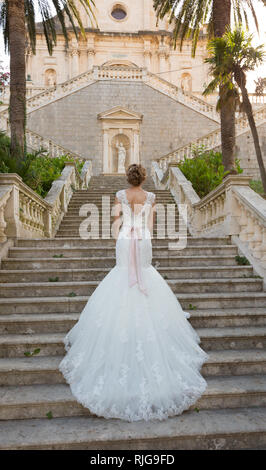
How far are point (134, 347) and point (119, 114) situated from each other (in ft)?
58.5

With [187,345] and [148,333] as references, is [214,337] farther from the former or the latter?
[148,333]

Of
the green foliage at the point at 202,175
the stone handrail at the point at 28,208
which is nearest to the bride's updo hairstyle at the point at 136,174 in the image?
the stone handrail at the point at 28,208

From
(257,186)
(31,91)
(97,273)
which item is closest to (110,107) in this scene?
(31,91)

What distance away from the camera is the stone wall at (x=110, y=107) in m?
19.1

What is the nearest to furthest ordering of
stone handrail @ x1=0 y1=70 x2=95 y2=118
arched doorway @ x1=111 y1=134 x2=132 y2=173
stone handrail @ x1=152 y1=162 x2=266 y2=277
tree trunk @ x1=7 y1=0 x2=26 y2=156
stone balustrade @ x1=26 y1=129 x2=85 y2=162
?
stone handrail @ x1=152 y1=162 x2=266 y2=277
tree trunk @ x1=7 y1=0 x2=26 y2=156
stone balustrade @ x1=26 y1=129 x2=85 y2=162
stone handrail @ x1=0 y1=70 x2=95 y2=118
arched doorway @ x1=111 y1=134 x2=132 y2=173

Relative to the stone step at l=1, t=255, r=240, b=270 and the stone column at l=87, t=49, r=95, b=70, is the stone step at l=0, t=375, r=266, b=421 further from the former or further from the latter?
the stone column at l=87, t=49, r=95, b=70

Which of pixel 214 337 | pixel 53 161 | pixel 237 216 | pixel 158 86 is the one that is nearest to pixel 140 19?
pixel 158 86

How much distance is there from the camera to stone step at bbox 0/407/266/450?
108 inches

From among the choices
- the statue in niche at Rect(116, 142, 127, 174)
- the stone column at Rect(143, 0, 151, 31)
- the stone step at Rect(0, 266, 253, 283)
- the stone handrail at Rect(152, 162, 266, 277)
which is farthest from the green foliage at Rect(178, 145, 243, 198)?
the stone column at Rect(143, 0, 151, 31)

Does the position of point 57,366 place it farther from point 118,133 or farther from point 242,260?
point 118,133

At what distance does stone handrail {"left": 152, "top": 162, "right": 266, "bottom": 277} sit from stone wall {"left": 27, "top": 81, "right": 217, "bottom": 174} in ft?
38.9

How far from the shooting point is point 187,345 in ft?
11.0

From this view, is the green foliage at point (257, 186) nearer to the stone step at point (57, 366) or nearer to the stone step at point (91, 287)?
the stone step at point (91, 287)

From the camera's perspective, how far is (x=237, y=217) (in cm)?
618
